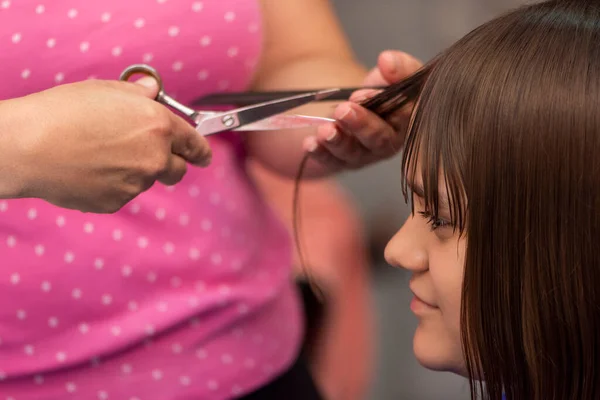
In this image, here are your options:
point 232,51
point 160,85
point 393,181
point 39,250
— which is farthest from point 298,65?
point 393,181

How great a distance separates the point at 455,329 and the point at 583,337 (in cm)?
10

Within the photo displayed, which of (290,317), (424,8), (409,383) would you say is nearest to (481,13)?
(424,8)

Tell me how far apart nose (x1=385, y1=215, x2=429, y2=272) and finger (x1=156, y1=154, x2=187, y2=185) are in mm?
179

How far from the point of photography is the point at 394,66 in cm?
69

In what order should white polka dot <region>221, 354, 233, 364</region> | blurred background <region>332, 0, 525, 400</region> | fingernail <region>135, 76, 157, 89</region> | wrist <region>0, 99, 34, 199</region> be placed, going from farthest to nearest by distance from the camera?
blurred background <region>332, 0, 525, 400</region> → white polka dot <region>221, 354, 233, 364</region> → fingernail <region>135, 76, 157, 89</region> → wrist <region>0, 99, 34, 199</region>

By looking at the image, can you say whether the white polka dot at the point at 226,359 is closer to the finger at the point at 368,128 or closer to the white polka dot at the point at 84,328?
A: the white polka dot at the point at 84,328

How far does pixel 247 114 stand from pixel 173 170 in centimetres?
9

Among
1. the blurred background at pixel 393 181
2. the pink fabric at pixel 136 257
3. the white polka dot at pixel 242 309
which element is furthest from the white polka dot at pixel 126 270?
the blurred background at pixel 393 181

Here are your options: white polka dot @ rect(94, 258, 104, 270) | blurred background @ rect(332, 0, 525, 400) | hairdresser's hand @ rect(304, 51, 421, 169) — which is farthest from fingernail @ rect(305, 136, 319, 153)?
blurred background @ rect(332, 0, 525, 400)

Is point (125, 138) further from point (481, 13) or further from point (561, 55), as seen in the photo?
point (481, 13)

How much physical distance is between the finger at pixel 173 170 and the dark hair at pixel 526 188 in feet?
0.60

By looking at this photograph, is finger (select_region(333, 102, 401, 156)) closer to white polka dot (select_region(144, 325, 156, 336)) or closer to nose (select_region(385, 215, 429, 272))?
nose (select_region(385, 215, 429, 272))

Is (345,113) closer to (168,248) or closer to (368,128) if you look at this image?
(368,128)

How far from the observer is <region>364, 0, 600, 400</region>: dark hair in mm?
537
